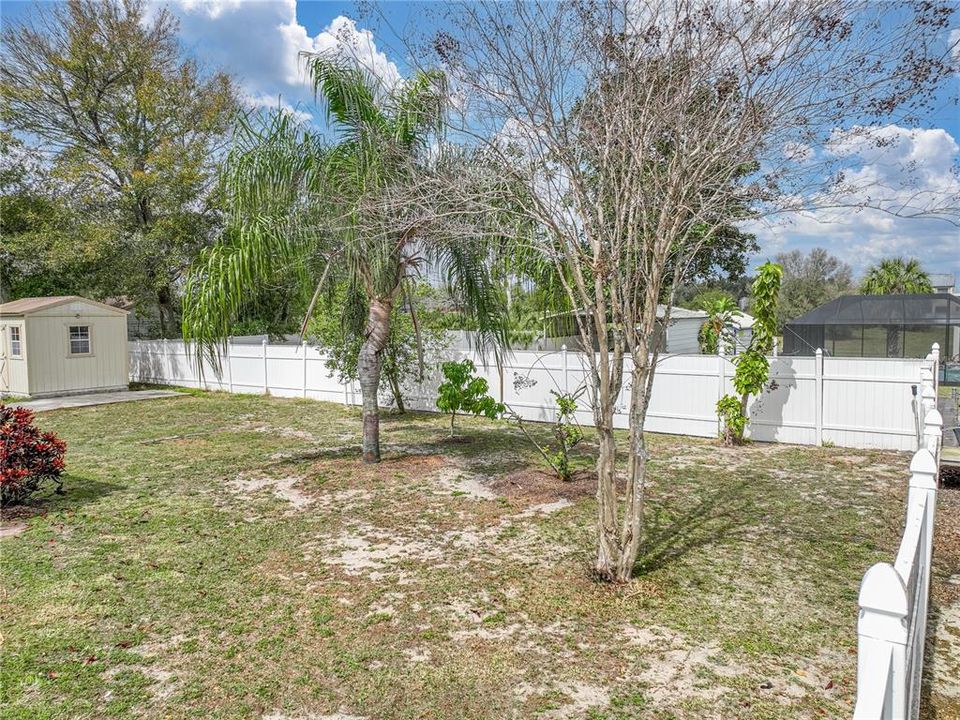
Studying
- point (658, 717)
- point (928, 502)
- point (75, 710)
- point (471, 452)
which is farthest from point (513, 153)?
point (471, 452)

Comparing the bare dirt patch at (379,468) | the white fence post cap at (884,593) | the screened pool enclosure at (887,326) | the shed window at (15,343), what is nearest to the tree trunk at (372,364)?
the bare dirt patch at (379,468)

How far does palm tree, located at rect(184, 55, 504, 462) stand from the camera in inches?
243

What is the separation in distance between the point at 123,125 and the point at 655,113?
59.9ft

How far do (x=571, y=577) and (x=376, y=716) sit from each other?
1847 millimetres

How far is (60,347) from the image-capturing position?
14.2m

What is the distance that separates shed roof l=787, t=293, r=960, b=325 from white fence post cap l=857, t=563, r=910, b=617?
16275 mm

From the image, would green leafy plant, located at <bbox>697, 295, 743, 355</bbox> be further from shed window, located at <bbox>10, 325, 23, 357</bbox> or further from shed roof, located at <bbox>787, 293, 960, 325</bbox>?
shed window, located at <bbox>10, 325, 23, 357</bbox>

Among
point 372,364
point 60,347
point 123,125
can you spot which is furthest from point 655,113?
point 123,125

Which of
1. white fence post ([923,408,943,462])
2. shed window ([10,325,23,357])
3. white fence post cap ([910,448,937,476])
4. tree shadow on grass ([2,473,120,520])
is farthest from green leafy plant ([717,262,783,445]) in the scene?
shed window ([10,325,23,357])

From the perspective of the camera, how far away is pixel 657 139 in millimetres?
4188

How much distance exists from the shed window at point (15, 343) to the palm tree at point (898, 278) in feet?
84.0

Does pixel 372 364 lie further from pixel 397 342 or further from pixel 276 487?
pixel 397 342

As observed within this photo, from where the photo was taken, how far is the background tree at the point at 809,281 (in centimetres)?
3409

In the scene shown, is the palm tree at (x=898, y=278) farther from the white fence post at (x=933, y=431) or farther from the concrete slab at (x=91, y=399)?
the concrete slab at (x=91, y=399)
